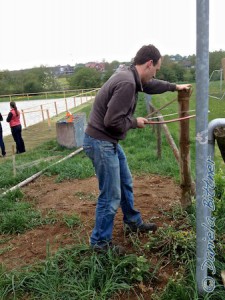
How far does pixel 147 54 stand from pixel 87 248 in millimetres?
1847

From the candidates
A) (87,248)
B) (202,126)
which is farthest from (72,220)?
(202,126)

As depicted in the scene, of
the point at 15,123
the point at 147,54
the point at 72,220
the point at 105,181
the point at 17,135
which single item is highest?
the point at 147,54

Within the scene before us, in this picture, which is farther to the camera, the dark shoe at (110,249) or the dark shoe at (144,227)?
the dark shoe at (144,227)

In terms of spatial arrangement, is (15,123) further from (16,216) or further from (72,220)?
(72,220)

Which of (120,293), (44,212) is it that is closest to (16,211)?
(44,212)

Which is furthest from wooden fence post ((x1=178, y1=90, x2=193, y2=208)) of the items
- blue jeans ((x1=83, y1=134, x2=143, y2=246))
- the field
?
blue jeans ((x1=83, y1=134, x2=143, y2=246))

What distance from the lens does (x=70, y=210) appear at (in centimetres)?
456

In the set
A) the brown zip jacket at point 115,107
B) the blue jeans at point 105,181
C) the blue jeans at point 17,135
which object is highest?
the brown zip jacket at point 115,107

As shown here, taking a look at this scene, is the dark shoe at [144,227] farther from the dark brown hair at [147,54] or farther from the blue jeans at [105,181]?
the dark brown hair at [147,54]

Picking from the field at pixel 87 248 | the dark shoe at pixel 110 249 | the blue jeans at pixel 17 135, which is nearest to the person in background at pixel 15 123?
the blue jeans at pixel 17 135

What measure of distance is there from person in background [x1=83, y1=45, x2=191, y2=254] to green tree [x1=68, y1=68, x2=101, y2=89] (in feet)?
172

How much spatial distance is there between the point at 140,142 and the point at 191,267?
6.18 meters

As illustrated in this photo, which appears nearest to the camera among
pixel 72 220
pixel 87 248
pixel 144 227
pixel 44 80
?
pixel 87 248

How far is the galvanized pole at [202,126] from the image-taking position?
1.94m
